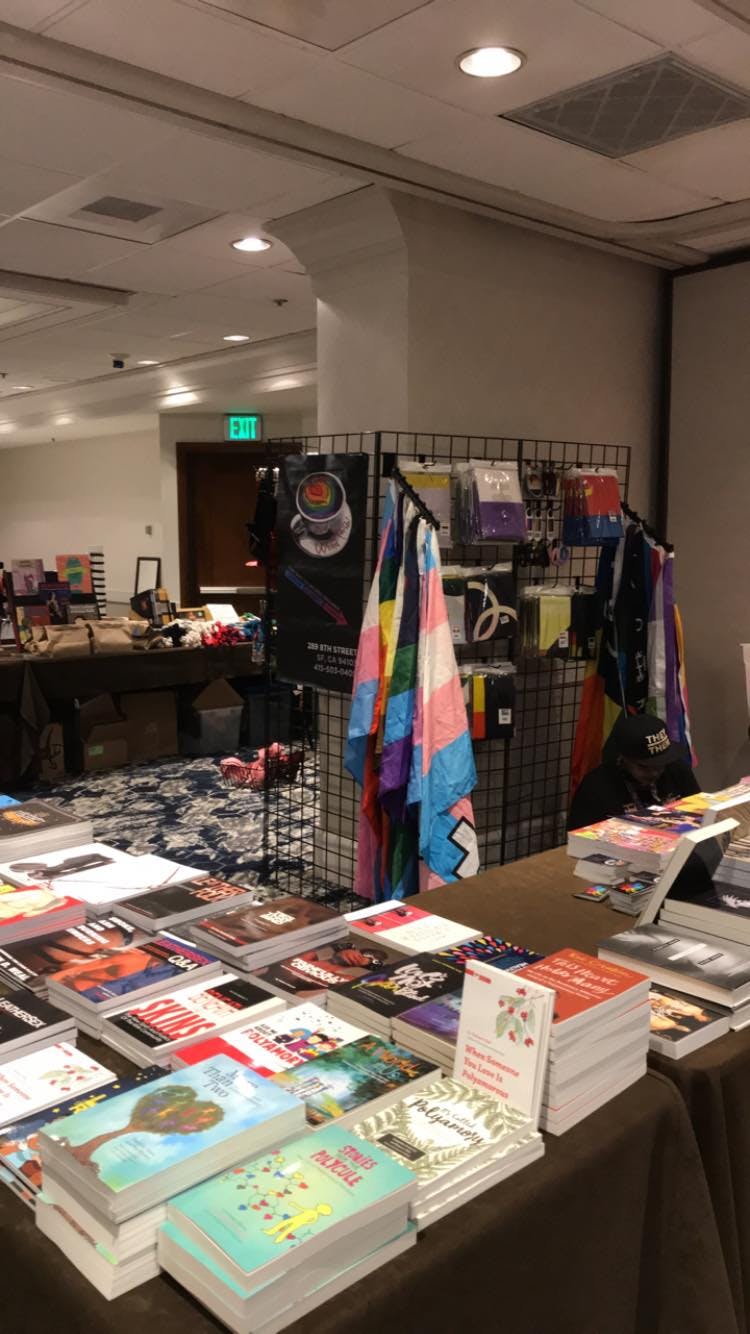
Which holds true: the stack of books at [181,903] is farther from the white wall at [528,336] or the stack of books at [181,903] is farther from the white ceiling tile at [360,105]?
the white wall at [528,336]

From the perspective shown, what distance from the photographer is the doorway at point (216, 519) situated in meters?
10.3

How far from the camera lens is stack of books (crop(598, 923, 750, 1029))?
1660 millimetres

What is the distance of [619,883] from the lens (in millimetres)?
2213

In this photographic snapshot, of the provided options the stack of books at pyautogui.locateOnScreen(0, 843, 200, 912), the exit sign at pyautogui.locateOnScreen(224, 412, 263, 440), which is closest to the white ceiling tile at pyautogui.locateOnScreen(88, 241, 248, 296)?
the stack of books at pyautogui.locateOnScreen(0, 843, 200, 912)

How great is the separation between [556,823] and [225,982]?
2.97 metres

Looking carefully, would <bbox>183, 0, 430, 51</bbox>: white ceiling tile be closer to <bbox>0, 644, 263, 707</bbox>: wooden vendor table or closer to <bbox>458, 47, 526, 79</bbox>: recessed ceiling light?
<bbox>458, 47, 526, 79</bbox>: recessed ceiling light

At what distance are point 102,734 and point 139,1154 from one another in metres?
5.41

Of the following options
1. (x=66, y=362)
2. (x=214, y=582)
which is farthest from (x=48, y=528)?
(x=66, y=362)

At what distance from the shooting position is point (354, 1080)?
136cm

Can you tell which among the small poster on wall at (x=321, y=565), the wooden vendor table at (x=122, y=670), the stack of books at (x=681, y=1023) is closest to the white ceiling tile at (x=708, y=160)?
the small poster on wall at (x=321, y=565)

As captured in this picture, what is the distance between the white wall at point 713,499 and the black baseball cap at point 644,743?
1.72 m

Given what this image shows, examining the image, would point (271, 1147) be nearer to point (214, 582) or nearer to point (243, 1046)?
point (243, 1046)

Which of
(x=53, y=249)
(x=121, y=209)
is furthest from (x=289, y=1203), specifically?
(x=53, y=249)

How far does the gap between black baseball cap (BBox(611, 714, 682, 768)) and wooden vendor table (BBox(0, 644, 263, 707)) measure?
3891 mm
